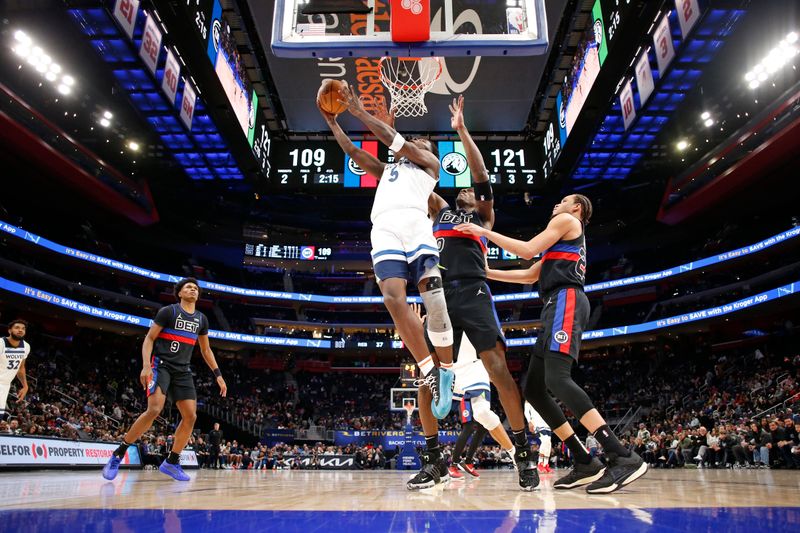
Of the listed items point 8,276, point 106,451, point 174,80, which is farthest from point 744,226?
point 8,276

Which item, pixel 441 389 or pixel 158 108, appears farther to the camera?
pixel 158 108

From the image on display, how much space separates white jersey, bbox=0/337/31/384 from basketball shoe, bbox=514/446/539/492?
20.3 ft

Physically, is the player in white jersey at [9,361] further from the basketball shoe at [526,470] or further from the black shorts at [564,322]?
the black shorts at [564,322]

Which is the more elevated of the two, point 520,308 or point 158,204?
point 158,204

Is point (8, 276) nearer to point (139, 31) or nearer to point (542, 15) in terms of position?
point (139, 31)

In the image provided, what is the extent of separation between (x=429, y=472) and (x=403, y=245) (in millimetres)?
1584

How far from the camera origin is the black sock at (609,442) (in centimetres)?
325

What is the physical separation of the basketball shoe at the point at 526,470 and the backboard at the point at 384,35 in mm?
4713

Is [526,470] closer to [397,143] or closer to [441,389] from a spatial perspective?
[441,389]

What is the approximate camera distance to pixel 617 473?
10.3ft

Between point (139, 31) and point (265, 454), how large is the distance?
15.2 meters

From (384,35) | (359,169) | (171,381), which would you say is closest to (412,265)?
(171,381)

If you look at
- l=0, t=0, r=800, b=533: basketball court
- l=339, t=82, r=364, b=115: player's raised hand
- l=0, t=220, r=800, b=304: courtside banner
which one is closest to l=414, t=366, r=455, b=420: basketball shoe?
l=0, t=0, r=800, b=533: basketball court

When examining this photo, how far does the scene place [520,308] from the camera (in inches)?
1407
